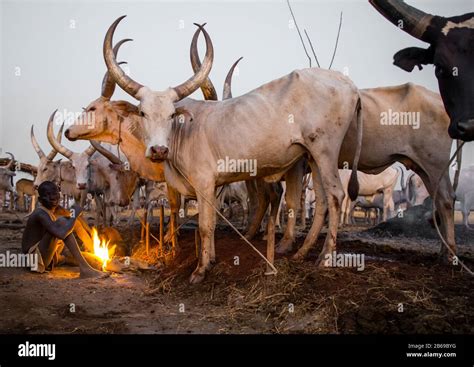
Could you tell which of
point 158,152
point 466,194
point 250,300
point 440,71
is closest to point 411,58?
point 440,71

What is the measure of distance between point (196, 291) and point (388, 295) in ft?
7.56

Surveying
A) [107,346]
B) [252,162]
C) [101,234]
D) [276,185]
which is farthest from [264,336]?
[101,234]

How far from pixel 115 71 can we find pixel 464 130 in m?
4.44

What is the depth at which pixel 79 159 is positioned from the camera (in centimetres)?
1189

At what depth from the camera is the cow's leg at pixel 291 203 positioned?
7.46 metres

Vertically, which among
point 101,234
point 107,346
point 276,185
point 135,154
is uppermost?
point 135,154

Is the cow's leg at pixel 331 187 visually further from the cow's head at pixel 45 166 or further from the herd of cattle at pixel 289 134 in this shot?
the cow's head at pixel 45 166

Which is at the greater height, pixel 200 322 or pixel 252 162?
pixel 252 162

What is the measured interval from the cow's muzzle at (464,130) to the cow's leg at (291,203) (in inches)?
124

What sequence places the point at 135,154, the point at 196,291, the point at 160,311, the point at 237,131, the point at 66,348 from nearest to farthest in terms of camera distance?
1. the point at 66,348
2. the point at 160,311
3. the point at 196,291
4. the point at 237,131
5. the point at 135,154

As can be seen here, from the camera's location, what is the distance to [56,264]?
24.3 ft

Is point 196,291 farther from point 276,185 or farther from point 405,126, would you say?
point 405,126

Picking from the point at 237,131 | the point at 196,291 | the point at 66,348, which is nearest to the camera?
the point at 66,348

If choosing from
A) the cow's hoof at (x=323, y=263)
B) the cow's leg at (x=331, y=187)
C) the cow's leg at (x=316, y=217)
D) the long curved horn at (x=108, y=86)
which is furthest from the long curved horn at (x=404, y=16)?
the long curved horn at (x=108, y=86)
